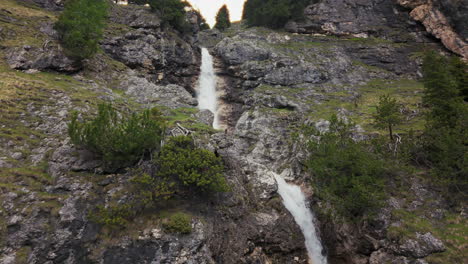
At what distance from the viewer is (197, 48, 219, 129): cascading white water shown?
44128mm

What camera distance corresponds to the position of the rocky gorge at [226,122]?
1566 centimetres

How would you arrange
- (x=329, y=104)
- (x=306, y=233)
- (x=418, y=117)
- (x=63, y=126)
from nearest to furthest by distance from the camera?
1. (x=63, y=126)
2. (x=306, y=233)
3. (x=418, y=117)
4. (x=329, y=104)

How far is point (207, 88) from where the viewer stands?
4762 cm

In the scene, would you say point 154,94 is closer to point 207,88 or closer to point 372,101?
point 207,88

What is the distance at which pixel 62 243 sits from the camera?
14.3 m

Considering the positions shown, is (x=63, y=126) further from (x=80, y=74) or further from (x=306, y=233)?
(x=306, y=233)

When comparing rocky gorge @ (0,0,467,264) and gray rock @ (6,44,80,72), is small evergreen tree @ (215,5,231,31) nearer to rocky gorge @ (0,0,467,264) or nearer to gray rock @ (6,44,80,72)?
rocky gorge @ (0,0,467,264)

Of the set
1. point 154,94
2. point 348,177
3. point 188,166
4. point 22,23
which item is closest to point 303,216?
point 348,177

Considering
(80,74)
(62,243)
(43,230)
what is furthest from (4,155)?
(80,74)

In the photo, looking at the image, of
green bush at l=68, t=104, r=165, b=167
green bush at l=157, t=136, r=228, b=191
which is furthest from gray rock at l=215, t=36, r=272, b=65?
green bush at l=68, t=104, r=165, b=167

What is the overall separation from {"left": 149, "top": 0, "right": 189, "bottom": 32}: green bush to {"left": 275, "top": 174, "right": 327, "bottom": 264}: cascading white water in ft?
127

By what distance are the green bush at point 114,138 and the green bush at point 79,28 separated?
17.0 m

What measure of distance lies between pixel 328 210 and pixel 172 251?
14.6 meters

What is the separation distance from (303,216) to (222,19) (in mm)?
72705
